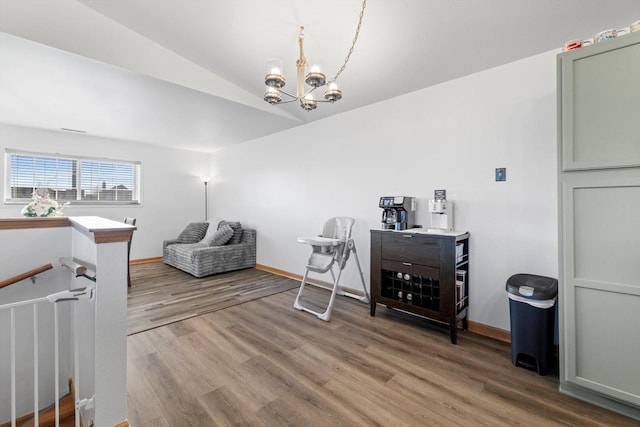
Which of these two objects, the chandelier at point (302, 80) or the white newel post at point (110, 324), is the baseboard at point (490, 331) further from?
the white newel post at point (110, 324)

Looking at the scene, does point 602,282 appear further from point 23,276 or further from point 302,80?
point 23,276

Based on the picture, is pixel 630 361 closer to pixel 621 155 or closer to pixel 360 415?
pixel 621 155

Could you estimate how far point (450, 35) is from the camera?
2201 millimetres

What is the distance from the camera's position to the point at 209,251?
453 centimetres

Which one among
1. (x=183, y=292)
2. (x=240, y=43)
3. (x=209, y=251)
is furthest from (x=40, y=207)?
(x=209, y=251)

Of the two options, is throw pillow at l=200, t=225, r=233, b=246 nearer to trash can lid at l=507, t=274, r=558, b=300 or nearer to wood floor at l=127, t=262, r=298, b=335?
wood floor at l=127, t=262, r=298, b=335

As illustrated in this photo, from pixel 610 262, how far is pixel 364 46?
2.39m

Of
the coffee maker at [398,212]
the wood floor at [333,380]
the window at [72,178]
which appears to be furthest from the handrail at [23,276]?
the window at [72,178]

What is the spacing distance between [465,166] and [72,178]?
6.42 meters

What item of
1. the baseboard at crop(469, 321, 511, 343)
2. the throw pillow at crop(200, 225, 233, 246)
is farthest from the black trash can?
the throw pillow at crop(200, 225, 233, 246)

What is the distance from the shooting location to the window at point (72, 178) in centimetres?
446

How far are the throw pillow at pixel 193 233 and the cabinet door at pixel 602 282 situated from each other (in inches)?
222

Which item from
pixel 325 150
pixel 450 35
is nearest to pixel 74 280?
pixel 325 150

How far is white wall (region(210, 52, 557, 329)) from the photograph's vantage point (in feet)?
7.55
